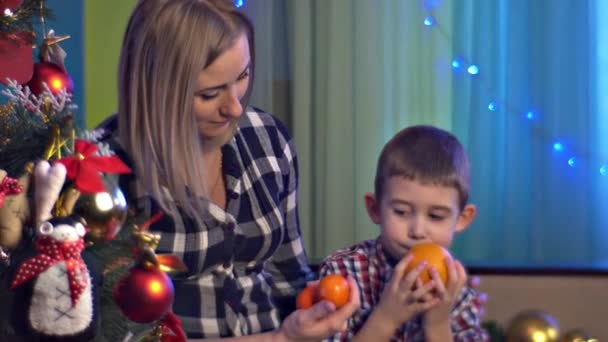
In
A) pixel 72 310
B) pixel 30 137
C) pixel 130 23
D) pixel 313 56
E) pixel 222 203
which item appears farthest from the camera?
pixel 313 56

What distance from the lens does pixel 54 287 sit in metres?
0.99

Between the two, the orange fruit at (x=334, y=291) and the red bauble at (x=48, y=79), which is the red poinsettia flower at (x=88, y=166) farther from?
the orange fruit at (x=334, y=291)

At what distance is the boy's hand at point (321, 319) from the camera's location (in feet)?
4.66

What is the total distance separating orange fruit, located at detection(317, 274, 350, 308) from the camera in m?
1.42

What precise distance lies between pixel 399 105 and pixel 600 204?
27.1 inches

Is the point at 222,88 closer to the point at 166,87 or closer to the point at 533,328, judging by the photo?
the point at 166,87

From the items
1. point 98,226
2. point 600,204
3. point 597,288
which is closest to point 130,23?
point 98,226

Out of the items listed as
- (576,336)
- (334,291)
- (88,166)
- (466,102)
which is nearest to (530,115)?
(466,102)

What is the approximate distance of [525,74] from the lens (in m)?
2.95

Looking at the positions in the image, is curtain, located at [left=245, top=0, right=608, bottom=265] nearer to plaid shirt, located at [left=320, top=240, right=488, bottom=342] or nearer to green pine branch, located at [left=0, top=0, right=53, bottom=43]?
plaid shirt, located at [left=320, top=240, right=488, bottom=342]

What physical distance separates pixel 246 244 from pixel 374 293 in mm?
247

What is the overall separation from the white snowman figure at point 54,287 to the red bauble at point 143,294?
40mm

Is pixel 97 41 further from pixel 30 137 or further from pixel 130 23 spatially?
pixel 30 137

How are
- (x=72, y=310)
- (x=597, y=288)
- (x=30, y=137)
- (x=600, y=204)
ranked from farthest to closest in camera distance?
1. (x=600, y=204)
2. (x=597, y=288)
3. (x=30, y=137)
4. (x=72, y=310)
